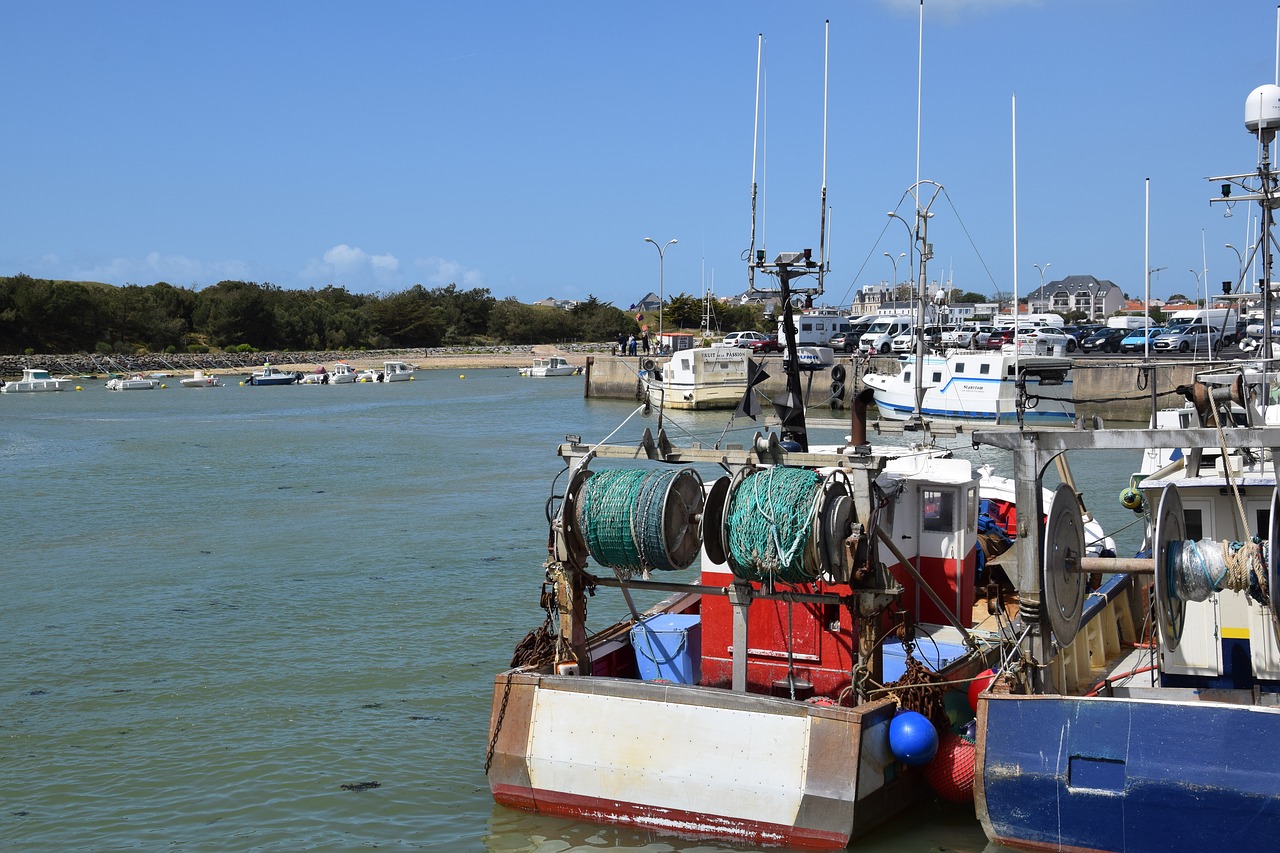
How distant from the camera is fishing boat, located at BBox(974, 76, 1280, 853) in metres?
8.19

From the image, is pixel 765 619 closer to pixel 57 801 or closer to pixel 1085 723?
pixel 1085 723

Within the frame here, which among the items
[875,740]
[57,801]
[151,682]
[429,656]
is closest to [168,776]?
[57,801]

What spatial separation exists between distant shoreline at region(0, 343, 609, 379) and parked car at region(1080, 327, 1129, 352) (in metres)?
48.6

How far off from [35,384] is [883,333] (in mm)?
57118

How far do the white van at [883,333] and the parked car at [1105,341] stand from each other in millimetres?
9740

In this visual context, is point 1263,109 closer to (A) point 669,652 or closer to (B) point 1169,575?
(B) point 1169,575

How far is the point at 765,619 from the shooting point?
33.8 ft

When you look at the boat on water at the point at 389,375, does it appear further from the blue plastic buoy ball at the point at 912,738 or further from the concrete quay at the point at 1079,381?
the blue plastic buoy ball at the point at 912,738

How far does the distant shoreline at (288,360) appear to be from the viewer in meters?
100

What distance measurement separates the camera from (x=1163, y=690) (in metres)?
9.73

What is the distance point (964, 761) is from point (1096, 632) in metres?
3.71

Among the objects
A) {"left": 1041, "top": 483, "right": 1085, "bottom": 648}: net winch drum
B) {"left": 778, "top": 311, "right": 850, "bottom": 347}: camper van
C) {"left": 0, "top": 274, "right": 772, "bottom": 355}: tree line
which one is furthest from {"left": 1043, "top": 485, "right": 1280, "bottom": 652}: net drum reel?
{"left": 0, "top": 274, "right": 772, "bottom": 355}: tree line

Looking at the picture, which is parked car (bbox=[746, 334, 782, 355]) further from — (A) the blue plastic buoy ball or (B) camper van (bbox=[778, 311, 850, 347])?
(A) the blue plastic buoy ball

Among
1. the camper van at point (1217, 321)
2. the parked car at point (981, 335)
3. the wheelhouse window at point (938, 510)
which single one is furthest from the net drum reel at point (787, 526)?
the camper van at point (1217, 321)
